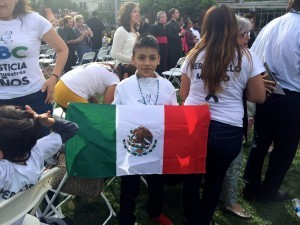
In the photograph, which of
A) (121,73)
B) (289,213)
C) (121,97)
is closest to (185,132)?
(121,97)

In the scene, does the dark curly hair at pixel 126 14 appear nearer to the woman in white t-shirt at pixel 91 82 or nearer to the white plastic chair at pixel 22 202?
the woman in white t-shirt at pixel 91 82

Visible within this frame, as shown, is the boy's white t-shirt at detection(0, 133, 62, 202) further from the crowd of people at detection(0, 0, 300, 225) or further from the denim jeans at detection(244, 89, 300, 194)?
the denim jeans at detection(244, 89, 300, 194)

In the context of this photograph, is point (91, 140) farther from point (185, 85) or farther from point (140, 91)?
point (185, 85)

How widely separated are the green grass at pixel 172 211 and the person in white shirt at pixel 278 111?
0.13 meters

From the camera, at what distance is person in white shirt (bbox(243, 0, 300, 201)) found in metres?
2.70

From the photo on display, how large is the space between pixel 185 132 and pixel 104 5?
5071 centimetres

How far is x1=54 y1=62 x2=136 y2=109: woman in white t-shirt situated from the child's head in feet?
1.83

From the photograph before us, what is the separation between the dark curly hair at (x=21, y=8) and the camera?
238 centimetres

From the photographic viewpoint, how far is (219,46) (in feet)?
7.03

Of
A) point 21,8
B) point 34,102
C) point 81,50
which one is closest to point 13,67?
point 34,102

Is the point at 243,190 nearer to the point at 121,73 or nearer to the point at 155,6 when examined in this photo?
the point at 121,73

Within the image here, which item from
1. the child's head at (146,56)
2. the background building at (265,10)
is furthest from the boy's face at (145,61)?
the background building at (265,10)

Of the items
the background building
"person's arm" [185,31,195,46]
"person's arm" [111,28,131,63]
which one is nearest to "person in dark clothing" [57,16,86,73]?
"person's arm" [185,31,195,46]

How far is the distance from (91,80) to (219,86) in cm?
140
